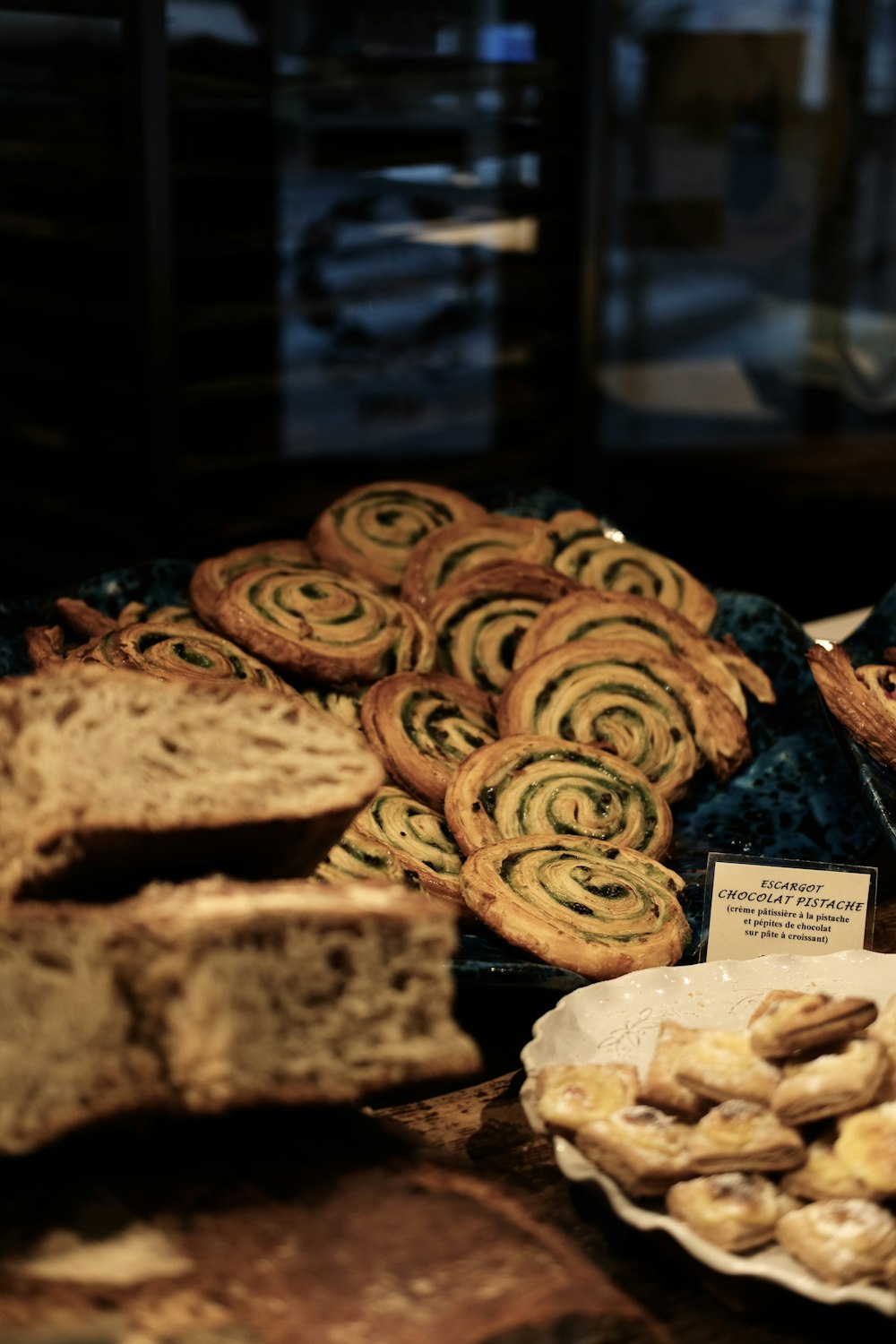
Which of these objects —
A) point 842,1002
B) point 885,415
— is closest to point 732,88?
point 885,415

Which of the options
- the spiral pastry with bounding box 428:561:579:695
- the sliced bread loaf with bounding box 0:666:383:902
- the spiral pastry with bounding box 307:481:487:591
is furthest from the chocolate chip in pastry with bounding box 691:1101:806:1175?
the spiral pastry with bounding box 307:481:487:591

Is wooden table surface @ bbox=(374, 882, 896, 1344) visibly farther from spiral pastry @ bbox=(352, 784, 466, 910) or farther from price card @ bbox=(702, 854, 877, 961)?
spiral pastry @ bbox=(352, 784, 466, 910)

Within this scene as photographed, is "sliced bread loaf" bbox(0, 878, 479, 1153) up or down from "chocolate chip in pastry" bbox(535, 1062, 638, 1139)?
up

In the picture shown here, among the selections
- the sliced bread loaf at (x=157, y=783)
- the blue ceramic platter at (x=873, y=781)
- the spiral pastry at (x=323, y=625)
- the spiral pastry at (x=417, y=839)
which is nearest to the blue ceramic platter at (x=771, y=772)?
the blue ceramic platter at (x=873, y=781)

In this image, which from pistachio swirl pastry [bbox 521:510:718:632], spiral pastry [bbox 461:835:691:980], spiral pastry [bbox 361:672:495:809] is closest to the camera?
spiral pastry [bbox 461:835:691:980]

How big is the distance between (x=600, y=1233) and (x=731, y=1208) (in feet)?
0.78

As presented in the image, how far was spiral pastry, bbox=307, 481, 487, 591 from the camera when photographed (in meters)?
3.02

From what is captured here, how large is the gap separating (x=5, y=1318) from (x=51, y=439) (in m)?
3.28

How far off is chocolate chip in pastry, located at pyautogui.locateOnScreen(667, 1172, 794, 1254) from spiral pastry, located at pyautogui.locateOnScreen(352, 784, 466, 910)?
0.76m

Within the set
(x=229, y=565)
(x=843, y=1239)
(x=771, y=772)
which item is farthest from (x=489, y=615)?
(x=843, y=1239)

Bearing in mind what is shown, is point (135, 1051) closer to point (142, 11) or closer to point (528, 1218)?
point (528, 1218)

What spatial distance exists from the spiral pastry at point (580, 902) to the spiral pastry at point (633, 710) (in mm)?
379

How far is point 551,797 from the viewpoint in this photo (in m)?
2.35

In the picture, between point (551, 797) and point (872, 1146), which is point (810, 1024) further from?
point (551, 797)
